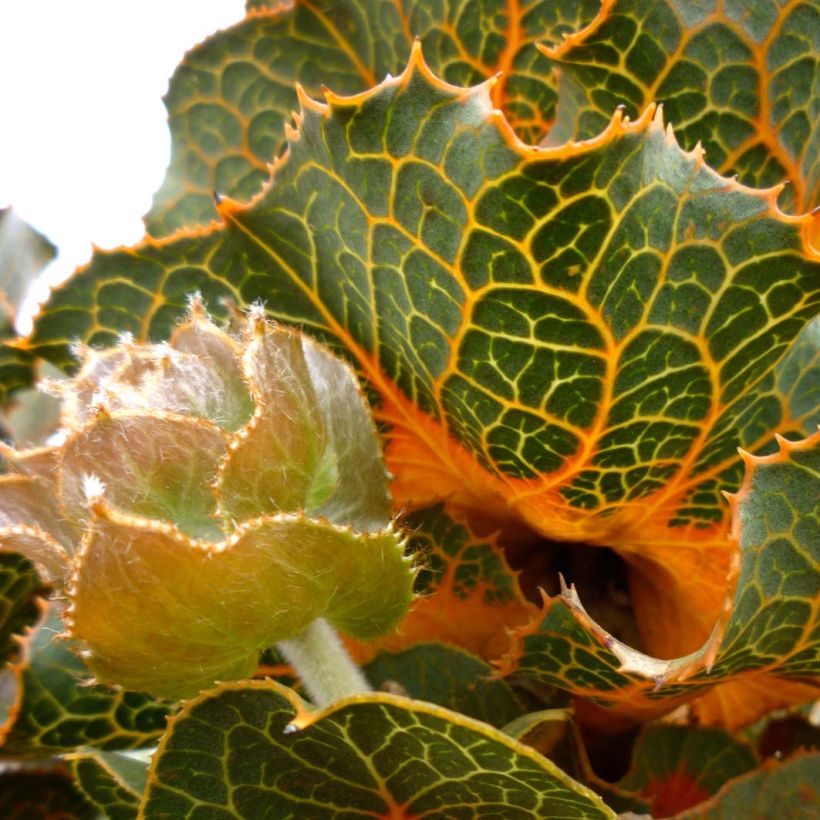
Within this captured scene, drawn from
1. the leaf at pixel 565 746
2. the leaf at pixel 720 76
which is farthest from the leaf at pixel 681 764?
the leaf at pixel 720 76

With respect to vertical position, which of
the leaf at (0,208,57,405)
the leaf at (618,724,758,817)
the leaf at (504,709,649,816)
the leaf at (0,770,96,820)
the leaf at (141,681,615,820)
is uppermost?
the leaf at (0,208,57,405)

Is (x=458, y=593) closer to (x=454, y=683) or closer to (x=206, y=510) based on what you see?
(x=454, y=683)

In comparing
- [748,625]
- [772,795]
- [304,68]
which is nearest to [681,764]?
[772,795]

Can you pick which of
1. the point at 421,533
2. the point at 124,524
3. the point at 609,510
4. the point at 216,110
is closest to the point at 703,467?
the point at 609,510

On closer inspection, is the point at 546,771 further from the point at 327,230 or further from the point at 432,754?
the point at 327,230

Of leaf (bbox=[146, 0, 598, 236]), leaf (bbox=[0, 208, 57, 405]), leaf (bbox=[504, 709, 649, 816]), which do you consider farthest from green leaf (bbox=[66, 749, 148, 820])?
leaf (bbox=[146, 0, 598, 236])

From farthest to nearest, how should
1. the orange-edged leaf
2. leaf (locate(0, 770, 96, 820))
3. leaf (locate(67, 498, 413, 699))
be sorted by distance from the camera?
leaf (locate(0, 770, 96, 820)), the orange-edged leaf, leaf (locate(67, 498, 413, 699))

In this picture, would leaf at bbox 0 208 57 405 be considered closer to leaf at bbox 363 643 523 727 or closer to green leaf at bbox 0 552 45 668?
green leaf at bbox 0 552 45 668
